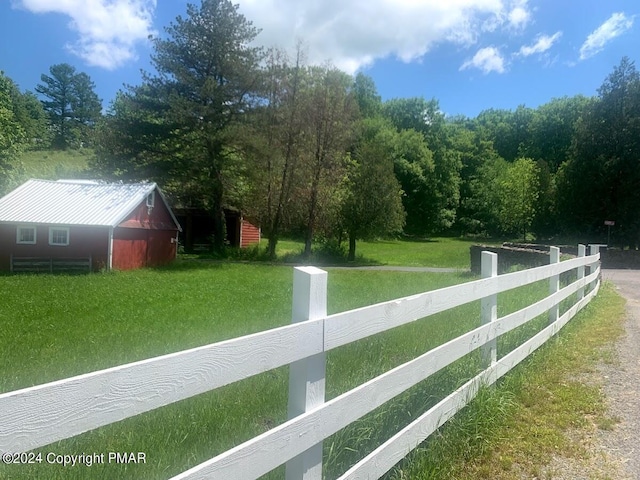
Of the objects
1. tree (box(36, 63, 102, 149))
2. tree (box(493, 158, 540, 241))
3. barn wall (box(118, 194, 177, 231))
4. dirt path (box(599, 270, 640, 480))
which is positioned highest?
tree (box(36, 63, 102, 149))

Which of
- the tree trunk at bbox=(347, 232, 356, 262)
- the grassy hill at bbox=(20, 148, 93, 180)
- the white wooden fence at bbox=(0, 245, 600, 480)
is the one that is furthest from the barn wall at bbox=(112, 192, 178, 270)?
the grassy hill at bbox=(20, 148, 93, 180)

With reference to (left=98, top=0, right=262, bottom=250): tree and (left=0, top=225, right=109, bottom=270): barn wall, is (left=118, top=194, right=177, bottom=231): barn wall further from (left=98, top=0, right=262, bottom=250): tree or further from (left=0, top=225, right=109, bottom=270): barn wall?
(left=98, top=0, right=262, bottom=250): tree

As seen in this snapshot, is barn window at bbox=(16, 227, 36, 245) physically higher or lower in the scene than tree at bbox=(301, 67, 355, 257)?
lower

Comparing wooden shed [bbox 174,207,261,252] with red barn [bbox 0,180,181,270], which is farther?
wooden shed [bbox 174,207,261,252]

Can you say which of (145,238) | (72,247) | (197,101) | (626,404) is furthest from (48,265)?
(626,404)

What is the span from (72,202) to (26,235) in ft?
8.97

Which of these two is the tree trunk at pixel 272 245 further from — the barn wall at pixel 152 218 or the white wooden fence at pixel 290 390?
the white wooden fence at pixel 290 390

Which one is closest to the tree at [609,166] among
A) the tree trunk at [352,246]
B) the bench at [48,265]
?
the tree trunk at [352,246]

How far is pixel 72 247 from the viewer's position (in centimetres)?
2305

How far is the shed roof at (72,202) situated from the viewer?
23125mm

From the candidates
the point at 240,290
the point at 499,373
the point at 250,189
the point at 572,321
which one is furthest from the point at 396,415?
the point at 250,189

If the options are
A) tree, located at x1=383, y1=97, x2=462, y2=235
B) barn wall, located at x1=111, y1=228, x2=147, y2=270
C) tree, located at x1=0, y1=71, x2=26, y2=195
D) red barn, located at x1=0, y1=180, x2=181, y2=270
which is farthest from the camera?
tree, located at x1=383, y1=97, x2=462, y2=235

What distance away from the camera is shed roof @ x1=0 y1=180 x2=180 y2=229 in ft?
75.9

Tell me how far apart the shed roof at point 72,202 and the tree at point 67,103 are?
5708cm
